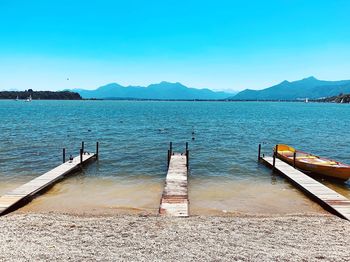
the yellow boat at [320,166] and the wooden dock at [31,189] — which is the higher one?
the yellow boat at [320,166]

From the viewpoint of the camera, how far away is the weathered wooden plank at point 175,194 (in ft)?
51.5

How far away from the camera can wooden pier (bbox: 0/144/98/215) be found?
16695 mm

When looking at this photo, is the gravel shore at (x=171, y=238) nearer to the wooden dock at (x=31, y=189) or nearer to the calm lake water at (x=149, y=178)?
the wooden dock at (x=31, y=189)

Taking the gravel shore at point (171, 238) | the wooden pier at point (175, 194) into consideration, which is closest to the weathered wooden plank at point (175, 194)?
the wooden pier at point (175, 194)

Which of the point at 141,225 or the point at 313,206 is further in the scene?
the point at 313,206

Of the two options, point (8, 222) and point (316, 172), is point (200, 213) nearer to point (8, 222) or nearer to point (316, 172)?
point (8, 222)

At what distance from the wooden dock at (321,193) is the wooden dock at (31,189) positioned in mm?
17271

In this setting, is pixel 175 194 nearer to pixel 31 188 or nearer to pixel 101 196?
pixel 101 196

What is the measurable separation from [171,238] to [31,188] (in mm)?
11738

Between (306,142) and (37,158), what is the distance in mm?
37485

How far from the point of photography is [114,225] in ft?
45.3

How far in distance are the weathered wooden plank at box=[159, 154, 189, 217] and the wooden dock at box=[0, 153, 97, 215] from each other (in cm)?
806

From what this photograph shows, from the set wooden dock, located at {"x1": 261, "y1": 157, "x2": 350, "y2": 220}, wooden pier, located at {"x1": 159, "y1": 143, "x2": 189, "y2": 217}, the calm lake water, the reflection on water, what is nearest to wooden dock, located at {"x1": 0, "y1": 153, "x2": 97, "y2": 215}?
the reflection on water

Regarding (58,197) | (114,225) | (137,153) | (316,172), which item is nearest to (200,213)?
(114,225)
